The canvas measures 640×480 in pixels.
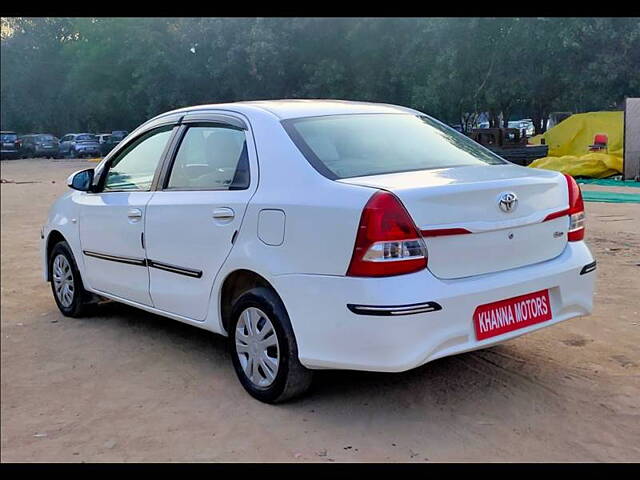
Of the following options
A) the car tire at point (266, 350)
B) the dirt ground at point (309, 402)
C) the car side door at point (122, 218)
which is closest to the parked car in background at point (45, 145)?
the car side door at point (122, 218)

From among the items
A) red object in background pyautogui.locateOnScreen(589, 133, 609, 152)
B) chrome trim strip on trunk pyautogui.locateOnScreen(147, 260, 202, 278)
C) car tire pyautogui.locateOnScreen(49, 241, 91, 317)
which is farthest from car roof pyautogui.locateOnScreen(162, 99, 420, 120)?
red object in background pyautogui.locateOnScreen(589, 133, 609, 152)

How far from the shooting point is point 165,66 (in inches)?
1406

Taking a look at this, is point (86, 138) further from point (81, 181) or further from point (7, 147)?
point (81, 181)

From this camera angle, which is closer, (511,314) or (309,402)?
(511,314)

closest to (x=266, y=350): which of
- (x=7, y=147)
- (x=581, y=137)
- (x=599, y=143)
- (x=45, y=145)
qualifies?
(x=7, y=147)

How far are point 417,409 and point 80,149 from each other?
38.1 meters

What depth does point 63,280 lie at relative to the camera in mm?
5715

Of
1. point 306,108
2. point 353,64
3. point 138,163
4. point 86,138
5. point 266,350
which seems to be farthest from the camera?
point 86,138

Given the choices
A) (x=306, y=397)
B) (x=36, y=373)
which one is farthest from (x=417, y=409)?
(x=36, y=373)

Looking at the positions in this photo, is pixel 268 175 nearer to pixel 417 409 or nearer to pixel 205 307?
pixel 205 307

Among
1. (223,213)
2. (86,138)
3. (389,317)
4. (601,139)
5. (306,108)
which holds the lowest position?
(389,317)

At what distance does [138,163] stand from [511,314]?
2.86m

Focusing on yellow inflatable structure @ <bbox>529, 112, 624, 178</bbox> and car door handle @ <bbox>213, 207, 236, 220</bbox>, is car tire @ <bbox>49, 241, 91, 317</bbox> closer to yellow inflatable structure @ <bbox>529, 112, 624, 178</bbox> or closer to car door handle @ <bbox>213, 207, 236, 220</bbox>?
car door handle @ <bbox>213, 207, 236, 220</bbox>
